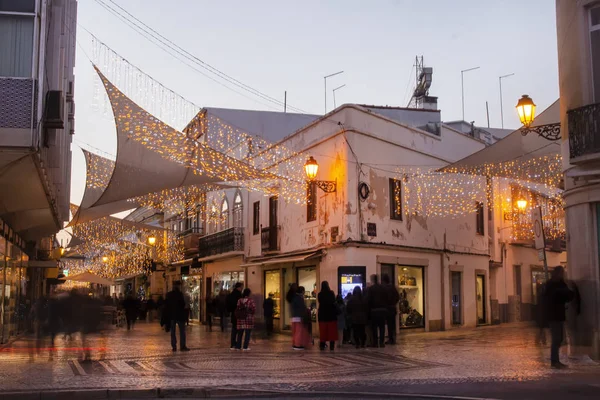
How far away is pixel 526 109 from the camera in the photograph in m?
14.2

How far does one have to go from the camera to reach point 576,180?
43.0ft

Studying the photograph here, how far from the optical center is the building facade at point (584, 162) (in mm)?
12609

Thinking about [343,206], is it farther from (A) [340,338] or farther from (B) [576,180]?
(B) [576,180]

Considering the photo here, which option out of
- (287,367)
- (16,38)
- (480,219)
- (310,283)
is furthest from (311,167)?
(480,219)

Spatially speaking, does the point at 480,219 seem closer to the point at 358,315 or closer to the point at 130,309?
the point at 358,315

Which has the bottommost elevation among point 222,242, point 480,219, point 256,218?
point 222,242

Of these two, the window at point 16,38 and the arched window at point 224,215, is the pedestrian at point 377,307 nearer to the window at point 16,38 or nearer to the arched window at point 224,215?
the window at point 16,38

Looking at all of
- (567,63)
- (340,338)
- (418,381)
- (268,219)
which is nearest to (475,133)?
(268,219)

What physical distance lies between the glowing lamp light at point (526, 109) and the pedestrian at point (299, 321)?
6853 mm

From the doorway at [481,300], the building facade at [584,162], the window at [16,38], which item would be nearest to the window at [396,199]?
the doorway at [481,300]

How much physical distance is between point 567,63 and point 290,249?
1421cm

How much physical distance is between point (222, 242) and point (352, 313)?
1564 cm

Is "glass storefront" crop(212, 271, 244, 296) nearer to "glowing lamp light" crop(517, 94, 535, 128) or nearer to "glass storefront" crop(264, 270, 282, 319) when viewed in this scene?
"glass storefront" crop(264, 270, 282, 319)

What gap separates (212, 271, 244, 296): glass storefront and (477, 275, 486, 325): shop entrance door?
10110 millimetres
